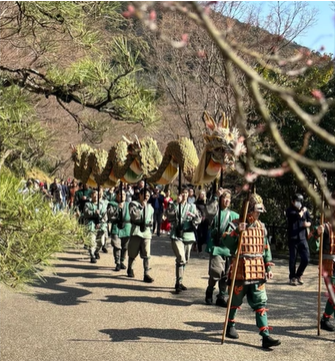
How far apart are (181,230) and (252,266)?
2835 millimetres

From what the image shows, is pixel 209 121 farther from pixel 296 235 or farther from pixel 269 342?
pixel 296 235

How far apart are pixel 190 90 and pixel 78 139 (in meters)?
9.22

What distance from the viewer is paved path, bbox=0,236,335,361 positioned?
5.62 metres

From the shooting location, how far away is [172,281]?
9648 millimetres

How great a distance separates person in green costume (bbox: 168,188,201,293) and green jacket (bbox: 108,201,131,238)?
6.20 feet

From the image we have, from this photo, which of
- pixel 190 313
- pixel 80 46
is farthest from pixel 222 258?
pixel 80 46

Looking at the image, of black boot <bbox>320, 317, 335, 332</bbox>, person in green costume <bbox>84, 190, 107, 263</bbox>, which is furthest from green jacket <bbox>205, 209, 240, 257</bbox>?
person in green costume <bbox>84, 190, 107, 263</bbox>

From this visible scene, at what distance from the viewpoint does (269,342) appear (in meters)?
5.78

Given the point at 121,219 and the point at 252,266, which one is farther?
the point at 121,219

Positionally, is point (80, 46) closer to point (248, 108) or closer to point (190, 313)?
point (190, 313)

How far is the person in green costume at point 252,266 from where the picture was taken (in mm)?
5965

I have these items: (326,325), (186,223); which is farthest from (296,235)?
(326,325)

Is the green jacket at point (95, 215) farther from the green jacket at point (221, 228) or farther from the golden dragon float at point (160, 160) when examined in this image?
the green jacket at point (221, 228)

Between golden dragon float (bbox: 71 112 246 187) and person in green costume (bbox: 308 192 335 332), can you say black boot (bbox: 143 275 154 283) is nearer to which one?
golden dragon float (bbox: 71 112 246 187)
